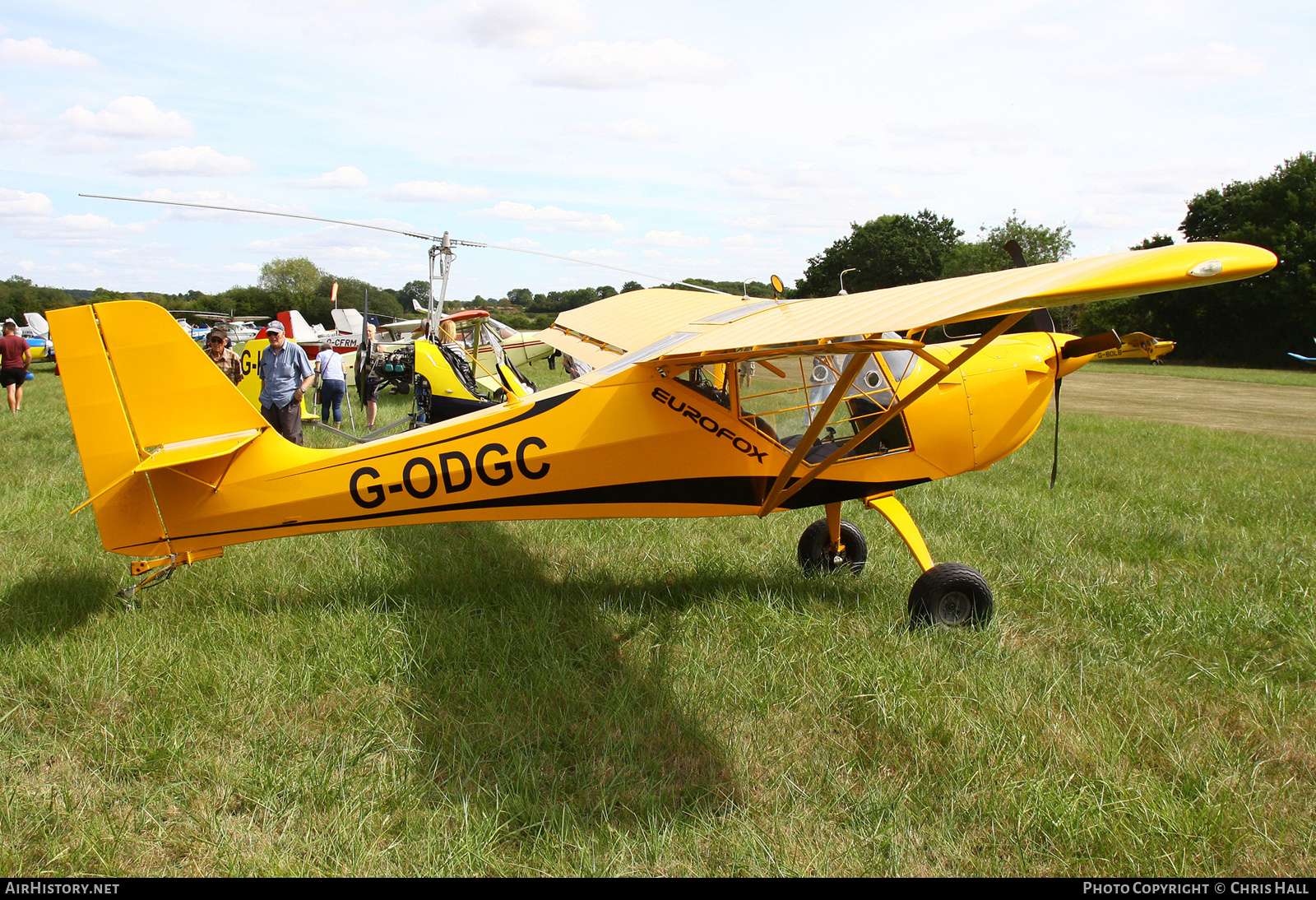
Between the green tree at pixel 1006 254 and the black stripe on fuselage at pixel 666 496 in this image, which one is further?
the green tree at pixel 1006 254

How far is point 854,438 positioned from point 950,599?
124 centimetres

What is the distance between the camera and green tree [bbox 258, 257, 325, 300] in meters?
111

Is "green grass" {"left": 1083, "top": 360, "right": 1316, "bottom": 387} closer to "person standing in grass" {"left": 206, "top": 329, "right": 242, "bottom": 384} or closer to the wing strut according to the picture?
the wing strut

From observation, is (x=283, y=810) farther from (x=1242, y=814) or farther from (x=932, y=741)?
(x=1242, y=814)

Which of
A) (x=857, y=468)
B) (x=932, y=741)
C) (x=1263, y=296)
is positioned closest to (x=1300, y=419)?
(x=857, y=468)

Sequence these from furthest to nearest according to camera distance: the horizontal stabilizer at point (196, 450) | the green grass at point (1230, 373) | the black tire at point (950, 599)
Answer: the green grass at point (1230, 373) → the black tire at point (950, 599) → the horizontal stabilizer at point (196, 450)

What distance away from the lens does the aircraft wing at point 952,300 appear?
2.70 m

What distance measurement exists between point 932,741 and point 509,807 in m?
Result: 1.93

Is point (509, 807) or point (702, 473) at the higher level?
point (702, 473)

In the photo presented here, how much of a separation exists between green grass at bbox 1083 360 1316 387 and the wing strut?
1196 inches

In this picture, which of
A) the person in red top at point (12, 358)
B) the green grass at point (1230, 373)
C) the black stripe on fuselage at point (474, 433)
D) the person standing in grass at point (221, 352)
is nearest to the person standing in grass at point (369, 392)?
the person standing in grass at point (221, 352)

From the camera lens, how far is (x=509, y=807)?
2955 millimetres

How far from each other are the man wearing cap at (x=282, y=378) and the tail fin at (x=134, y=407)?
14.8ft

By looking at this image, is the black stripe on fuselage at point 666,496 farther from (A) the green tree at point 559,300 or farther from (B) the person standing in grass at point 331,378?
(A) the green tree at point 559,300
